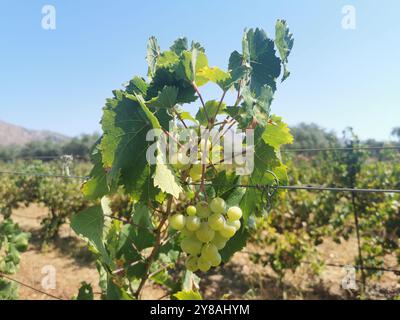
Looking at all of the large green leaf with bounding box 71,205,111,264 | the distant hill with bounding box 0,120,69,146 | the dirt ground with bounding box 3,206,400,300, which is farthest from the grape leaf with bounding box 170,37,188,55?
the distant hill with bounding box 0,120,69,146

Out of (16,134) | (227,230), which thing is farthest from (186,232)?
Answer: (16,134)

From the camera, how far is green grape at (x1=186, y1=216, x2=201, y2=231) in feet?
4.10

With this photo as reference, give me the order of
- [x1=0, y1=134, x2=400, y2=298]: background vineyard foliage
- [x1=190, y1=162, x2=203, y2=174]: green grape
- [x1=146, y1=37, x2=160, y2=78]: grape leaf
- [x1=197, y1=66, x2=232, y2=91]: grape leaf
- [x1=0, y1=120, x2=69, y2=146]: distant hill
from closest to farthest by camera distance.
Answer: [x1=197, y1=66, x2=232, y2=91]: grape leaf → [x1=190, y1=162, x2=203, y2=174]: green grape → [x1=146, y1=37, x2=160, y2=78]: grape leaf → [x1=0, y1=134, x2=400, y2=298]: background vineyard foliage → [x1=0, y1=120, x2=69, y2=146]: distant hill

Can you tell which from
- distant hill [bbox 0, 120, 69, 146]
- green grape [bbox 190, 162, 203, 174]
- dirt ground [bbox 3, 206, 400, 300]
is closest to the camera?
green grape [bbox 190, 162, 203, 174]

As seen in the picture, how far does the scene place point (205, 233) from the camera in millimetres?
1255

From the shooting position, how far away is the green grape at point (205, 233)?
126 centimetres

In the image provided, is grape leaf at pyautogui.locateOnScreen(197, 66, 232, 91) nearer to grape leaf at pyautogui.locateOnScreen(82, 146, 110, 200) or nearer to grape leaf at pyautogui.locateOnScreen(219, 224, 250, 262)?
grape leaf at pyautogui.locateOnScreen(82, 146, 110, 200)

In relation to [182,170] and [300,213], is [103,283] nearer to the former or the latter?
[182,170]

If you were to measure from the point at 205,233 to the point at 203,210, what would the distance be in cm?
9

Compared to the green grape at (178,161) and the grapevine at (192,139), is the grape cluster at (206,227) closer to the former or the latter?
the grapevine at (192,139)

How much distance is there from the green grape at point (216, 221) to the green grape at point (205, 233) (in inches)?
0.6

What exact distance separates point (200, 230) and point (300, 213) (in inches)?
199

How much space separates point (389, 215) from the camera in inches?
179
